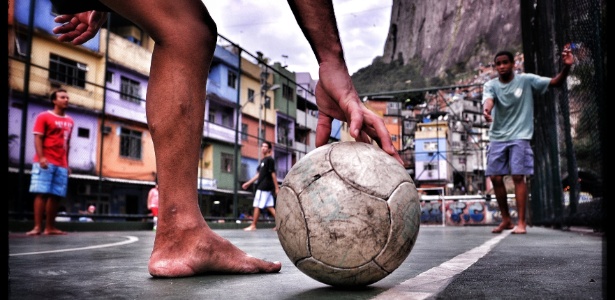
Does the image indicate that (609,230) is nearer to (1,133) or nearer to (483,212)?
(1,133)

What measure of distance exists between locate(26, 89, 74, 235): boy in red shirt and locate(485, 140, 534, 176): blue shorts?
183 inches

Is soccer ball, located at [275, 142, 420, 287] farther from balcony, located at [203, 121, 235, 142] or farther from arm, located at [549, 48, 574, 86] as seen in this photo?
balcony, located at [203, 121, 235, 142]

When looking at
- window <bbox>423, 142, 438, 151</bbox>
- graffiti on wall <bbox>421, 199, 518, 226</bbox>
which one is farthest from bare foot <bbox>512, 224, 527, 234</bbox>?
window <bbox>423, 142, 438, 151</bbox>

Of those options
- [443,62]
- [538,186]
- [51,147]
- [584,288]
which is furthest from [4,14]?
[443,62]

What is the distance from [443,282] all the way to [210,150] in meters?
20.6

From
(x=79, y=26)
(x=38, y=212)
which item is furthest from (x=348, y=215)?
(x=38, y=212)

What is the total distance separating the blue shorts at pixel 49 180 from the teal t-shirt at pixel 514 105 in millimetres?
4684

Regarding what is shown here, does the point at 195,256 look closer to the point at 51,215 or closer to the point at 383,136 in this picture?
the point at 383,136

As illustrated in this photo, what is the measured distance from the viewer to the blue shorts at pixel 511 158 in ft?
17.0

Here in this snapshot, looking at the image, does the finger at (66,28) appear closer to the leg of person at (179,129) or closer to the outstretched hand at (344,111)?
the leg of person at (179,129)

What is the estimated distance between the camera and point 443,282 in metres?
1.41

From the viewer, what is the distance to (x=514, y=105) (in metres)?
5.30

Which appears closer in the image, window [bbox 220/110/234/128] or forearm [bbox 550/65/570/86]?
forearm [bbox 550/65/570/86]

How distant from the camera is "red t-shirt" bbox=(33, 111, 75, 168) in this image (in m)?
5.82
